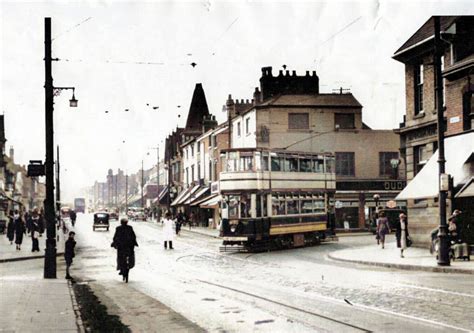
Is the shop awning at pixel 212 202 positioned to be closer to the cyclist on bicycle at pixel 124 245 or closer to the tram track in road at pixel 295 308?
the cyclist on bicycle at pixel 124 245

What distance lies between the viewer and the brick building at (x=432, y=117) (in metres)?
26.6

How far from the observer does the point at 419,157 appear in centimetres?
3250

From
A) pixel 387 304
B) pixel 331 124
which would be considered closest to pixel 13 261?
pixel 387 304

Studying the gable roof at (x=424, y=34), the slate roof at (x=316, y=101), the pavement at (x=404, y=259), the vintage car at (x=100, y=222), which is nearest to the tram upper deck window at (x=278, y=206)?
the pavement at (x=404, y=259)

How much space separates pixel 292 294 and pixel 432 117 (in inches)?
683

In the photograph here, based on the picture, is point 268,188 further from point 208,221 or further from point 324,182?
point 208,221

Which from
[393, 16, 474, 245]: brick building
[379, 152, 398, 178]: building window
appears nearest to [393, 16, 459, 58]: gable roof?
[393, 16, 474, 245]: brick building

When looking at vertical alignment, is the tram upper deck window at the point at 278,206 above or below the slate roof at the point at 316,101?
below

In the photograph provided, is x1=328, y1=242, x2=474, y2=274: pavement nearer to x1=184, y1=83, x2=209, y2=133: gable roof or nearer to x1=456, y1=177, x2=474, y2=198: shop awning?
x1=456, y1=177, x2=474, y2=198: shop awning

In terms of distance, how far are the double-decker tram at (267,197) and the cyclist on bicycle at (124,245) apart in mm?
12336

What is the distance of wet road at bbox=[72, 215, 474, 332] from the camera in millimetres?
11398

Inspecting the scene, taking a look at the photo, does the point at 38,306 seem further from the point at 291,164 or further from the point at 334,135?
the point at 334,135

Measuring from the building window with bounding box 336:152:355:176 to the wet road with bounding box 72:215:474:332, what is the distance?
2934cm

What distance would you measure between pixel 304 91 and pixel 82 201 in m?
101
